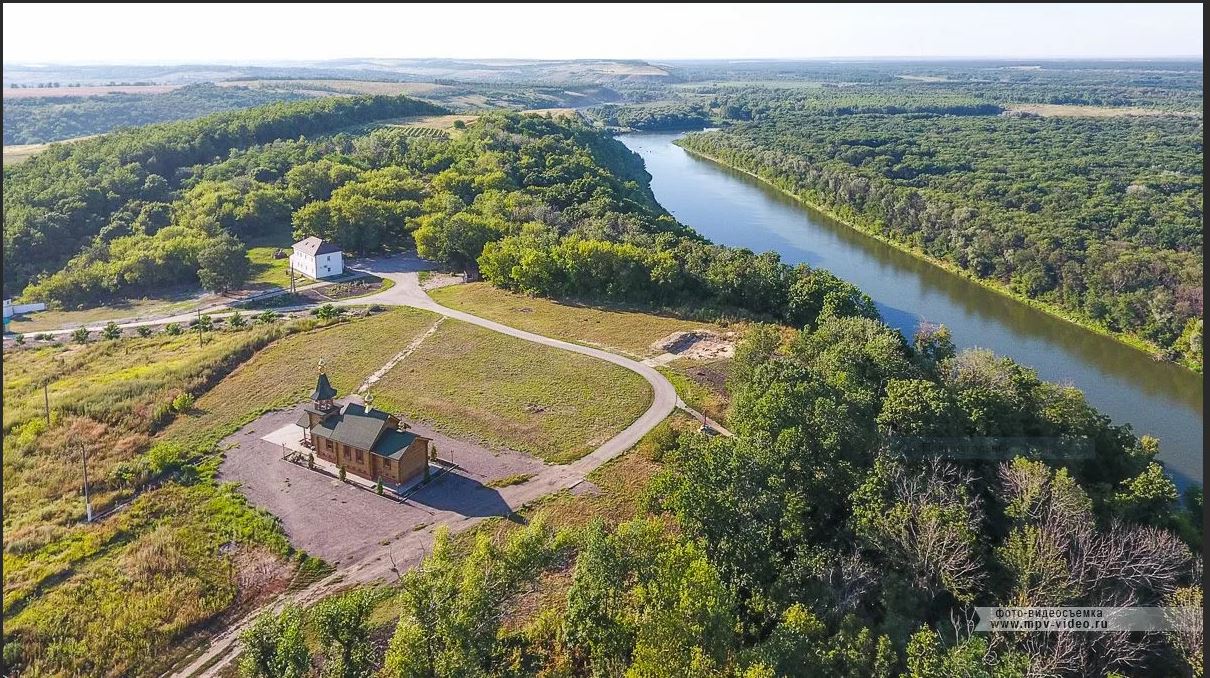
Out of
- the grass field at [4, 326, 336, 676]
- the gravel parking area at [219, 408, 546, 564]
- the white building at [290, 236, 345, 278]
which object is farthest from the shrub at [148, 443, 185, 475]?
the white building at [290, 236, 345, 278]

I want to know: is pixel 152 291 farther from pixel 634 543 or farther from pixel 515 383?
pixel 634 543

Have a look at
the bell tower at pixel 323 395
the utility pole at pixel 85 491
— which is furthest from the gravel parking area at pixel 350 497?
the utility pole at pixel 85 491

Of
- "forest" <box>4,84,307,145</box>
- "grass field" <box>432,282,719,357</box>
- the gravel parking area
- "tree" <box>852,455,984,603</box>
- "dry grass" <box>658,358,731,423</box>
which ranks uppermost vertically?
"forest" <box>4,84,307,145</box>

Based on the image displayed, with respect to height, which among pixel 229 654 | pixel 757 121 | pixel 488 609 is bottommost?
pixel 229 654

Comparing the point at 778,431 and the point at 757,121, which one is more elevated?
the point at 757,121

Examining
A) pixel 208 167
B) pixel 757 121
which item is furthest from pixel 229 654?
pixel 757 121

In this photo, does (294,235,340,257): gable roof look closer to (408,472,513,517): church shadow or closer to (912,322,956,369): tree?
(408,472,513,517): church shadow
